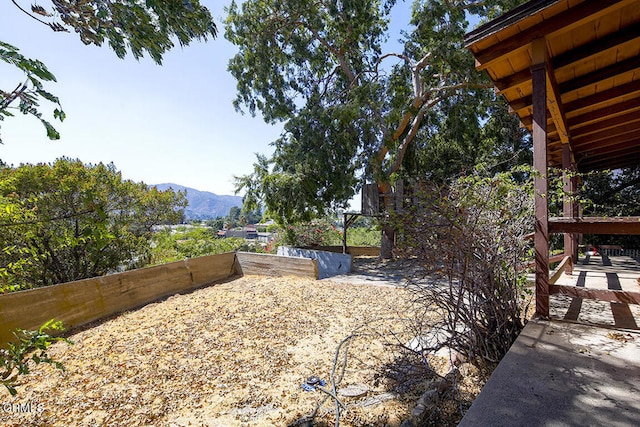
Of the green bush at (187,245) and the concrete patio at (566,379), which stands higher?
the green bush at (187,245)

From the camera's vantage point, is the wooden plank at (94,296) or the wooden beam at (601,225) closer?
the wooden beam at (601,225)

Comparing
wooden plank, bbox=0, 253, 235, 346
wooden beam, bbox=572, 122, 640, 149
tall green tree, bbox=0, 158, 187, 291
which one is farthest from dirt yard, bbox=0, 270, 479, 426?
wooden beam, bbox=572, 122, 640, 149

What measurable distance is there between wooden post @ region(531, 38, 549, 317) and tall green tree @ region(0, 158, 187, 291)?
15.9 ft

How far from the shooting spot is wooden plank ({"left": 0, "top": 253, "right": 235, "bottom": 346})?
10.5ft

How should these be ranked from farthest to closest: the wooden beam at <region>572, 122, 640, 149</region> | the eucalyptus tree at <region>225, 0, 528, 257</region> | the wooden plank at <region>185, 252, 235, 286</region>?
the eucalyptus tree at <region>225, 0, 528, 257</region> → the wooden plank at <region>185, 252, 235, 286</region> → the wooden beam at <region>572, 122, 640, 149</region>

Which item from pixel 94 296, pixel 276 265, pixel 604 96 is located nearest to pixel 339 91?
pixel 276 265

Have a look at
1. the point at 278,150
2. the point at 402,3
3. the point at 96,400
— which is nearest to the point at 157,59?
the point at 96,400

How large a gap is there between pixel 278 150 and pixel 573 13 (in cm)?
872

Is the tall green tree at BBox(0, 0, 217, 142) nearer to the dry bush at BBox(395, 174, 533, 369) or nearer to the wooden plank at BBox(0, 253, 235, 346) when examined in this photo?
the dry bush at BBox(395, 174, 533, 369)

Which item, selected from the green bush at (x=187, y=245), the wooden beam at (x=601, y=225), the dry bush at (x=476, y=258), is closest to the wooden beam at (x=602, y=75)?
the wooden beam at (x=601, y=225)

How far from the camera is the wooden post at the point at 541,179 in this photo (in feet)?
8.11

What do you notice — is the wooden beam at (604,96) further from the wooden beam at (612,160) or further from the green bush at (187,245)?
the green bush at (187,245)

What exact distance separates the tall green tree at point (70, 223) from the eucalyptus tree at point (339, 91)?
346 cm

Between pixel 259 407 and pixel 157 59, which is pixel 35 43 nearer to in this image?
pixel 157 59
